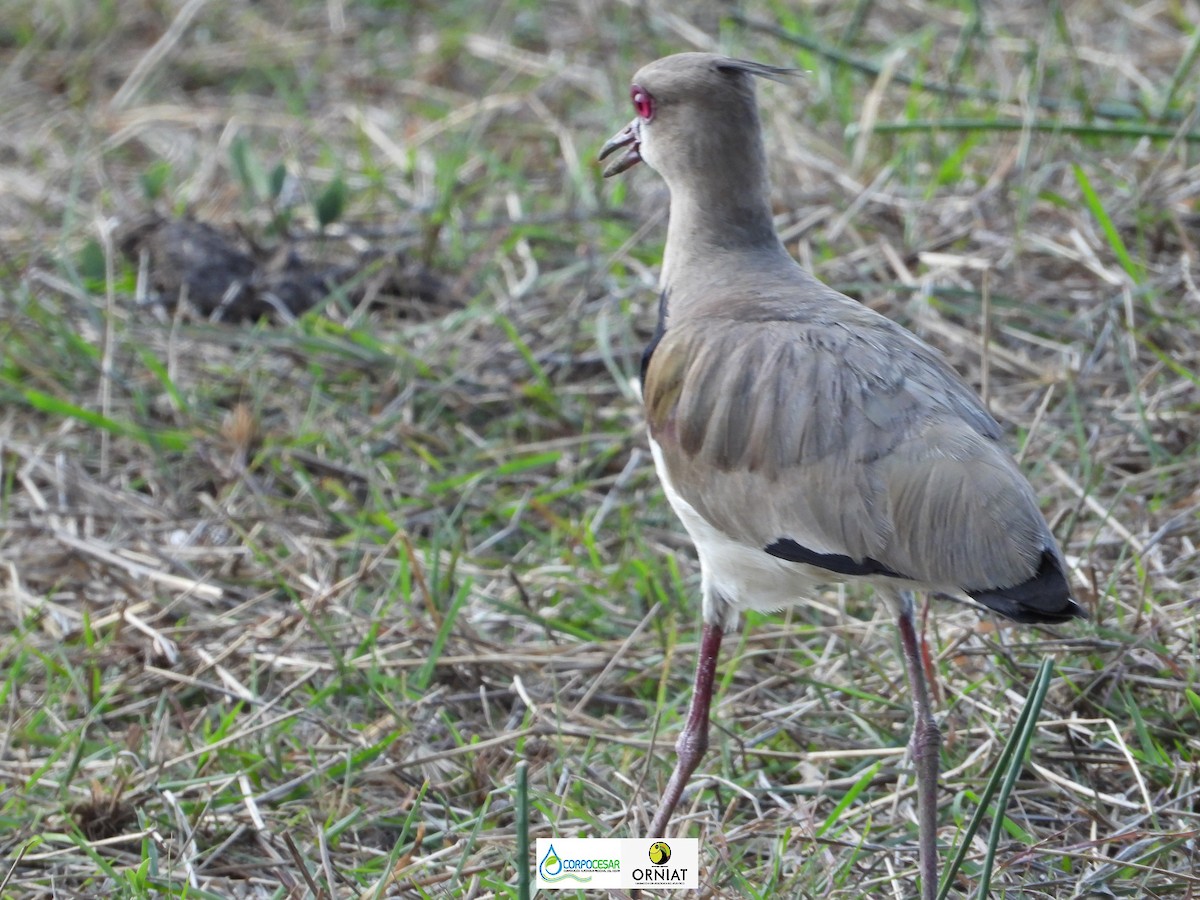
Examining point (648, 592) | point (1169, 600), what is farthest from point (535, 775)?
point (1169, 600)

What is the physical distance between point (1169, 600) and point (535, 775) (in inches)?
56.2

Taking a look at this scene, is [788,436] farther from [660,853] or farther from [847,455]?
[660,853]

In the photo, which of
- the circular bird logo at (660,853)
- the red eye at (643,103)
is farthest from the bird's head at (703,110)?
the circular bird logo at (660,853)

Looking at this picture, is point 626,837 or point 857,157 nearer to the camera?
point 626,837

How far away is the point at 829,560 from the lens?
89.7 inches

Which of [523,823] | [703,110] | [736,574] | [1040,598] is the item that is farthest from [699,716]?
[703,110]

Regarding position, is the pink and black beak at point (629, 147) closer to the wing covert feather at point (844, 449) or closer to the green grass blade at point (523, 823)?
the wing covert feather at point (844, 449)

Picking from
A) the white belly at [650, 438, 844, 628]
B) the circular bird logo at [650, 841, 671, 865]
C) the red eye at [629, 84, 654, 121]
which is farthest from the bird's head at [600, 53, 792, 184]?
the circular bird logo at [650, 841, 671, 865]

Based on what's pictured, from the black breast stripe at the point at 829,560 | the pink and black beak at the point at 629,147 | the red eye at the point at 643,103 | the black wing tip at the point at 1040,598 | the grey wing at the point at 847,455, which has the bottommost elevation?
the black breast stripe at the point at 829,560

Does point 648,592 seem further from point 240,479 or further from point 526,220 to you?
point 526,220

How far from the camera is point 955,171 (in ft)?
15.2

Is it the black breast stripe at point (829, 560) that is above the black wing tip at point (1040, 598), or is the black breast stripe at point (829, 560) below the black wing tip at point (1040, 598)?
below

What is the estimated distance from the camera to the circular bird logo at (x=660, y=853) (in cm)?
239

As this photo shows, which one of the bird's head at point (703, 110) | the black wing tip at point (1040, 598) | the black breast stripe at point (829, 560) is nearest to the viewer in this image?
the black wing tip at point (1040, 598)
